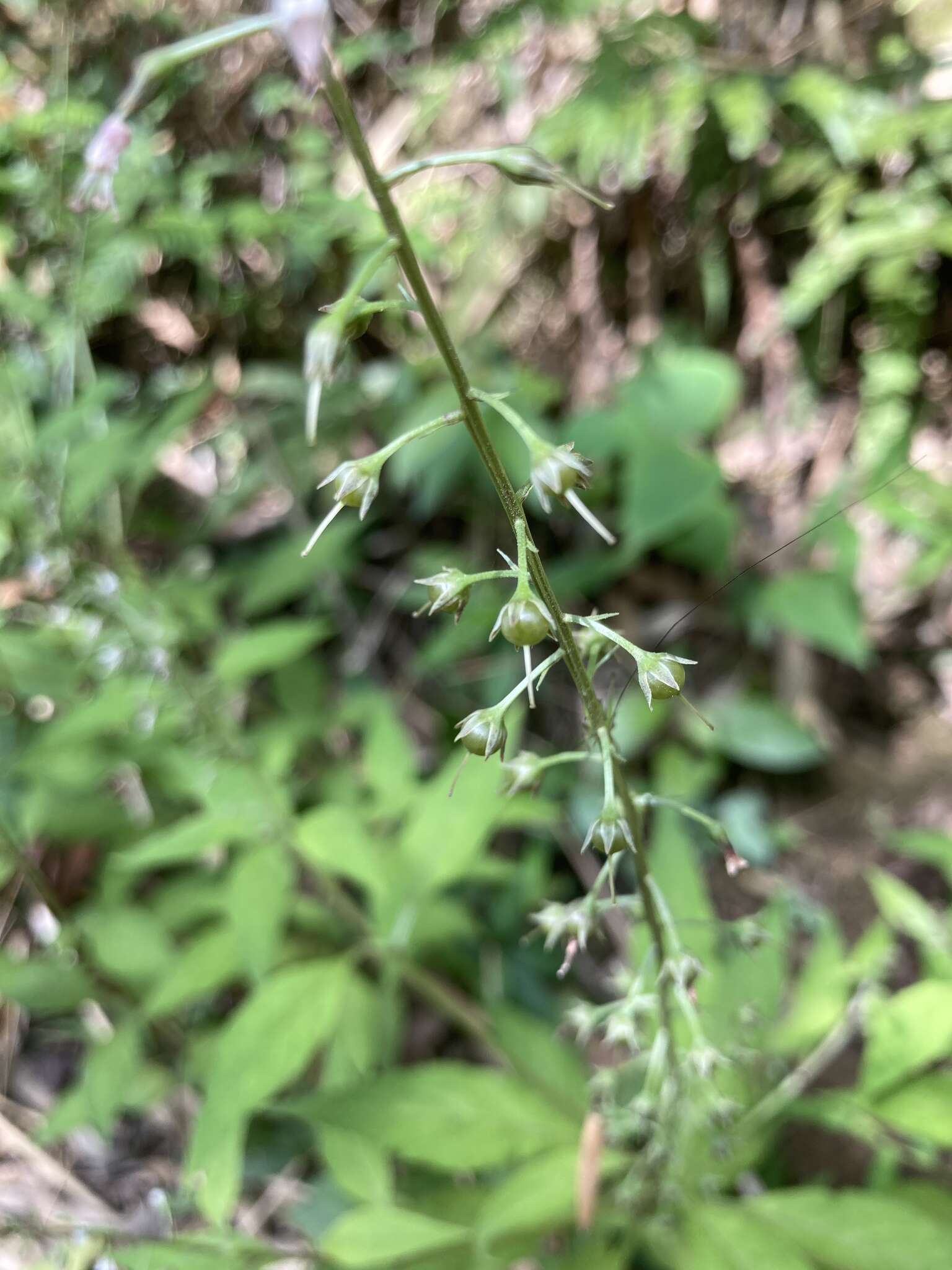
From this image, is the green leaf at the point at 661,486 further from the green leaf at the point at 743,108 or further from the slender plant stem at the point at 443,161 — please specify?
the slender plant stem at the point at 443,161

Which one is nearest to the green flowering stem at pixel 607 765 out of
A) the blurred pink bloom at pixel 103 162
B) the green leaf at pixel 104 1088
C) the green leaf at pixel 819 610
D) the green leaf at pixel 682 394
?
the blurred pink bloom at pixel 103 162

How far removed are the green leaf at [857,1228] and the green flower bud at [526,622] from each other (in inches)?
48.8

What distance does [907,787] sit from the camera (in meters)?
2.71

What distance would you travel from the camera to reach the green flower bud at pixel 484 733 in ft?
2.54

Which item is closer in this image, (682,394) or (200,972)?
(200,972)

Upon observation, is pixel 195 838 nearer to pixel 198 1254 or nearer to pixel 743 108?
pixel 198 1254

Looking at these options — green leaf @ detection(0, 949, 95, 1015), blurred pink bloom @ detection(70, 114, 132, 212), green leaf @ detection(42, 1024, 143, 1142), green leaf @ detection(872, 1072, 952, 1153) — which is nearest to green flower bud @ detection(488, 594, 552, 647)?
blurred pink bloom @ detection(70, 114, 132, 212)

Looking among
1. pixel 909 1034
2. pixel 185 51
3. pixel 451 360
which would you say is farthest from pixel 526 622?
pixel 909 1034

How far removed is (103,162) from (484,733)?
0.66m

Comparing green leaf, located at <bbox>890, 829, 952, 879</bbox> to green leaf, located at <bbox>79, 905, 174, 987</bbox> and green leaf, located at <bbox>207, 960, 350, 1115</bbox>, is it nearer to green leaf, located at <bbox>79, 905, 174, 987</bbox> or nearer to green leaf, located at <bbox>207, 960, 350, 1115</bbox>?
green leaf, located at <bbox>207, 960, 350, 1115</bbox>

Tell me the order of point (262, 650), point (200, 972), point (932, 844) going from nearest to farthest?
point (932, 844)
point (200, 972)
point (262, 650)

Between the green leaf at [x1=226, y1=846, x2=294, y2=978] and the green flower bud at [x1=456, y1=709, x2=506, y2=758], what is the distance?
1113mm

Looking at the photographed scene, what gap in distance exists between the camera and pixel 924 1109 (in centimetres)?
147

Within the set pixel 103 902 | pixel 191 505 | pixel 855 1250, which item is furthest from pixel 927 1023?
pixel 191 505
